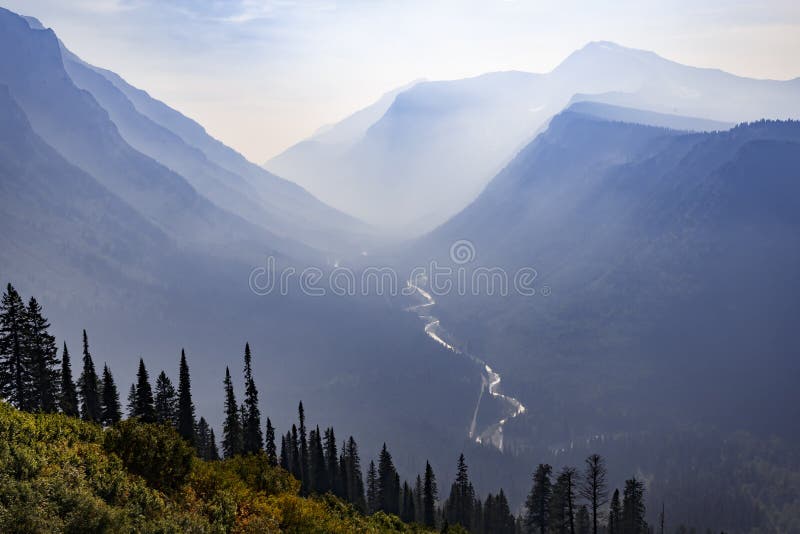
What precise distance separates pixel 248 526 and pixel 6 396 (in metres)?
42.1

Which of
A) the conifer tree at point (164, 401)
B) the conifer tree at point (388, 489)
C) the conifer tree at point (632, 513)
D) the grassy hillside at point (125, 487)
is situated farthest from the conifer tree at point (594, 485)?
the conifer tree at point (164, 401)

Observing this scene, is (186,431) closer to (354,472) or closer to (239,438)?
(239,438)

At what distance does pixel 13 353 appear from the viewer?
59.8 metres

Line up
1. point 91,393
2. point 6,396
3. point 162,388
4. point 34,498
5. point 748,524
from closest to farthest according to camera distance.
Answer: point 34,498 < point 6,396 < point 91,393 < point 162,388 < point 748,524

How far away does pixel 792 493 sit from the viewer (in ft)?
555

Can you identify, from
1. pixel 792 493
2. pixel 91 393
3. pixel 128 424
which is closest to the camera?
pixel 128 424

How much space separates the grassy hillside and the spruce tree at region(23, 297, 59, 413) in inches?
1112

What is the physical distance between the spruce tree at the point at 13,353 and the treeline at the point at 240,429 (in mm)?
89

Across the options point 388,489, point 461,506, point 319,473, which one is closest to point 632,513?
point 461,506

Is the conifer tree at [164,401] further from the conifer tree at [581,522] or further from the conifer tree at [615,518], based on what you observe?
the conifer tree at [615,518]

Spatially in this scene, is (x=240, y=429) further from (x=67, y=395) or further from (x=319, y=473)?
(x=67, y=395)

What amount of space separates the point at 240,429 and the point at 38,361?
27.3 m

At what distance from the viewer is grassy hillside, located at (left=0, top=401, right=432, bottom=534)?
82.7ft

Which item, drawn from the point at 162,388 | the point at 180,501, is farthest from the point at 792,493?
the point at 180,501
